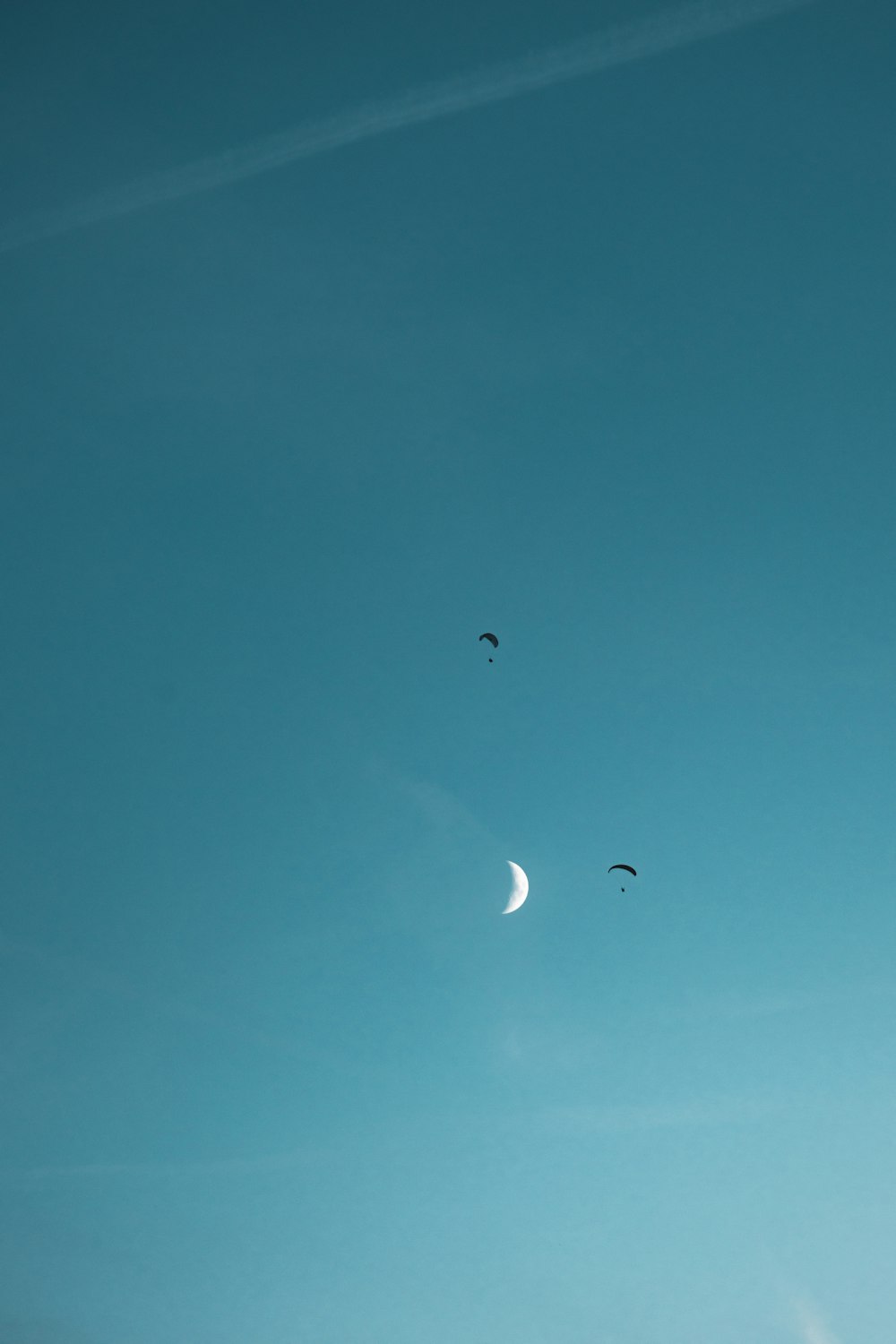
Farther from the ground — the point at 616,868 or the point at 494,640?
the point at 494,640

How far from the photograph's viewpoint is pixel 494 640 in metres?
83.3

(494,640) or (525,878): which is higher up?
(494,640)

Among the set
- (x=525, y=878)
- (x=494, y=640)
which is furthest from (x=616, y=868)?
(x=494, y=640)

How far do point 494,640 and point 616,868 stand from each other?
86.5 ft

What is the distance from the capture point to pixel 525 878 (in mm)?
96250

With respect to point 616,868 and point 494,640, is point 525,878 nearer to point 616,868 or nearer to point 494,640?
point 616,868

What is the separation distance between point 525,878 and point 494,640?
3107cm

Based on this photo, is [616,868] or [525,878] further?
[525,878]

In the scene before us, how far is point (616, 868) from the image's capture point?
82.4 m

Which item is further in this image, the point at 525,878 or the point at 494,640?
the point at 525,878
